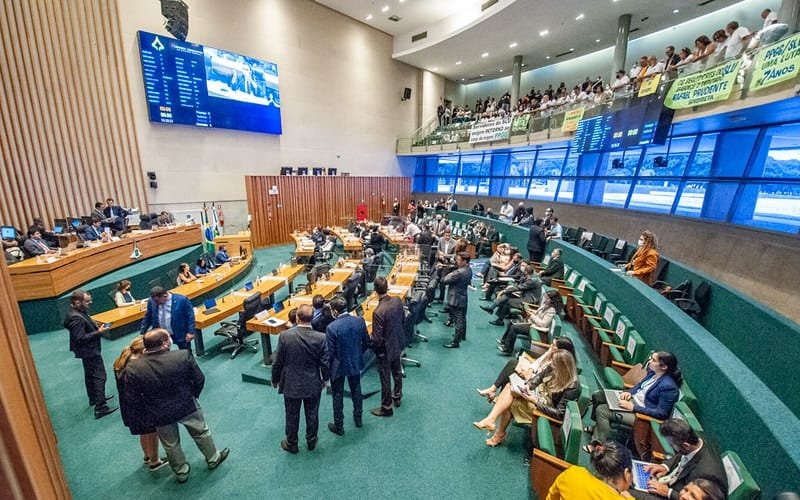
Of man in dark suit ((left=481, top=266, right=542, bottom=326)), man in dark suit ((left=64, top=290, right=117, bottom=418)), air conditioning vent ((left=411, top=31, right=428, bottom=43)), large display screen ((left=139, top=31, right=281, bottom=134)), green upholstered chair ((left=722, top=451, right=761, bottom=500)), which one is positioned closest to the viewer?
Result: green upholstered chair ((left=722, top=451, right=761, bottom=500))

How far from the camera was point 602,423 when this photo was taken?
3473 mm

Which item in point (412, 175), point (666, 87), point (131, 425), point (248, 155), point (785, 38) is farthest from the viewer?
point (412, 175)

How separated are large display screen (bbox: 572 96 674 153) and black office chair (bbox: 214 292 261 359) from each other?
8.44m

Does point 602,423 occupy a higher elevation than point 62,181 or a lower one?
lower

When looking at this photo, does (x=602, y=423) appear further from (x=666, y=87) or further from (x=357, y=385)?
(x=666, y=87)

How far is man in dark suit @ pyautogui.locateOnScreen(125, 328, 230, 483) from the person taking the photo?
9.64 ft

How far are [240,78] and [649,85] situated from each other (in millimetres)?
12776

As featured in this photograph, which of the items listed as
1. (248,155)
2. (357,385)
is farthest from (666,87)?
Result: (248,155)

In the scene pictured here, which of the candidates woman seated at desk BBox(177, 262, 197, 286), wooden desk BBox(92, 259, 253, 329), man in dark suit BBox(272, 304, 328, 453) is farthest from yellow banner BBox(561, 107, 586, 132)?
woman seated at desk BBox(177, 262, 197, 286)

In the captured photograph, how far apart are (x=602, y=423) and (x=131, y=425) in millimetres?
4434

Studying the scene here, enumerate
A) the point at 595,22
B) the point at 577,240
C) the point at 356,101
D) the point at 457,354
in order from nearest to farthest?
the point at 457,354
the point at 577,240
the point at 595,22
the point at 356,101

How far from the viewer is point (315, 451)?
3.67 metres

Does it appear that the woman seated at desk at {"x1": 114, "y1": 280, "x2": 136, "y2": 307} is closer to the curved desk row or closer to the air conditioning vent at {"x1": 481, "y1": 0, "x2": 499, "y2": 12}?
the curved desk row

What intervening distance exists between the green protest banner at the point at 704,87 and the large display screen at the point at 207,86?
42.5 feet
